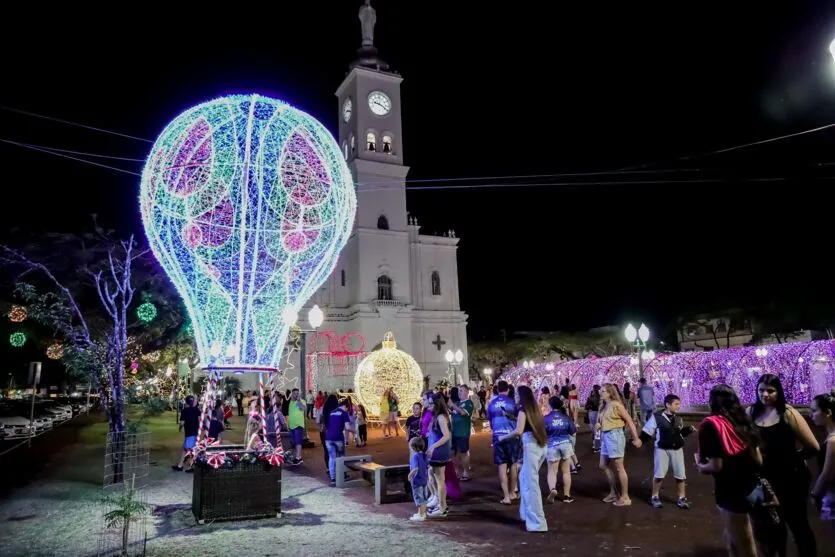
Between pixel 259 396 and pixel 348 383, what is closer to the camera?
pixel 259 396

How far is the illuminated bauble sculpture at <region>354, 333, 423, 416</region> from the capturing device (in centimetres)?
2148

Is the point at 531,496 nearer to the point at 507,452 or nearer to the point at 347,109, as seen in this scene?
the point at 507,452

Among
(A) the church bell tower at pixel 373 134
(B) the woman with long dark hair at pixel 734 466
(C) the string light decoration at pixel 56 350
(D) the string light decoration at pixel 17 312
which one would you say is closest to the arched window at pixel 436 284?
(A) the church bell tower at pixel 373 134

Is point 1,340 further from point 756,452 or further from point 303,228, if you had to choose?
point 756,452

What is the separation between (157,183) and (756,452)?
7615 mm

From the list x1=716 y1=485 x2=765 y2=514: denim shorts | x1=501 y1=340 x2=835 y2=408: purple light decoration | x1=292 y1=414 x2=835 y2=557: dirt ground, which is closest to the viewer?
x1=716 y1=485 x2=765 y2=514: denim shorts

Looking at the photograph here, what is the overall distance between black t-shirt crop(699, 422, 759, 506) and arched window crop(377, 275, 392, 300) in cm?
3892

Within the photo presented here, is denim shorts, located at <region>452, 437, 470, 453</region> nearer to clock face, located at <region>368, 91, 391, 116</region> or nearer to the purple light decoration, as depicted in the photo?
the purple light decoration

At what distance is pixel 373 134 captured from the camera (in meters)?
45.0

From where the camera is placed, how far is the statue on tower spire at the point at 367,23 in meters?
47.2

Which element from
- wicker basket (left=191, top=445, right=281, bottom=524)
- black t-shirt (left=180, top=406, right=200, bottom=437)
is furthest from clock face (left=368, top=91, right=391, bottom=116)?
wicker basket (left=191, top=445, right=281, bottom=524)

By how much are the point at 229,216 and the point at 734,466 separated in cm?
665

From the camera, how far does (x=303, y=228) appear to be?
898 cm

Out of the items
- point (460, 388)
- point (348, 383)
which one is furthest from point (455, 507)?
point (348, 383)
